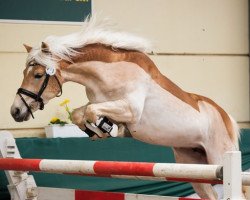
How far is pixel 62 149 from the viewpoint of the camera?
17.0ft

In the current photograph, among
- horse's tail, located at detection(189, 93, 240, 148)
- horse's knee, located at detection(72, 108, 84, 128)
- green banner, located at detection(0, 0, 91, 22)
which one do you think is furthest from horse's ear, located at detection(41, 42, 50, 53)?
green banner, located at detection(0, 0, 91, 22)

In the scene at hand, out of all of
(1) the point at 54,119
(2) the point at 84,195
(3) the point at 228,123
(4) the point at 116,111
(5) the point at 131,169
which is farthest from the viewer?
(1) the point at 54,119

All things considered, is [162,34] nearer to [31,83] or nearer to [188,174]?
[31,83]

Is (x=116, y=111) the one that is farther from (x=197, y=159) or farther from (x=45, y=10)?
(x=45, y=10)

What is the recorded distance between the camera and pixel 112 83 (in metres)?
3.96

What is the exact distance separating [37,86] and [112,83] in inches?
16.2

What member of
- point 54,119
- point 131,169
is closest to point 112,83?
point 131,169

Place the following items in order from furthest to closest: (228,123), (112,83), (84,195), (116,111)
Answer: (228,123)
(112,83)
(116,111)
(84,195)

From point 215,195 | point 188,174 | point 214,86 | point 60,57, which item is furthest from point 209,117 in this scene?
point 214,86

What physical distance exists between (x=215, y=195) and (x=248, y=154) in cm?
150

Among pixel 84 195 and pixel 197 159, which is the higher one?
pixel 197 159

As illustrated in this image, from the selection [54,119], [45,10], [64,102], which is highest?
[45,10]

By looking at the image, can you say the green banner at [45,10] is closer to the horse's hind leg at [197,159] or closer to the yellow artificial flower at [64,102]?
the yellow artificial flower at [64,102]

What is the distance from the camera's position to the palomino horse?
396cm
